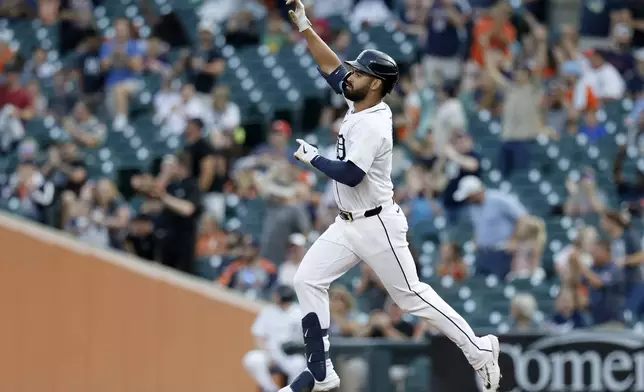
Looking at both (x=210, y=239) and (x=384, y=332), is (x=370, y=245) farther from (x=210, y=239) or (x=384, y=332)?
(x=210, y=239)

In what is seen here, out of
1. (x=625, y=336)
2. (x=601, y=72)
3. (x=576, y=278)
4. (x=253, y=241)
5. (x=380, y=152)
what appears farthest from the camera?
(x=601, y=72)

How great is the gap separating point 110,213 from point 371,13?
4.00 m

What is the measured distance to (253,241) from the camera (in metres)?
13.1

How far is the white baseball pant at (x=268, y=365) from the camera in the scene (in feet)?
35.9

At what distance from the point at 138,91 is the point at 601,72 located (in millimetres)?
5120

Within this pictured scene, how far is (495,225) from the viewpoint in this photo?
12.2 metres

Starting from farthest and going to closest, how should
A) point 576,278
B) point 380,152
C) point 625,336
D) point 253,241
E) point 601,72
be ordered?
1. point 601,72
2. point 253,241
3. point 576,278
4. point 625,336
5. point 380,152

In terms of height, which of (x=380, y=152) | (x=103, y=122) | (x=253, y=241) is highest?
(x=380, y=152)

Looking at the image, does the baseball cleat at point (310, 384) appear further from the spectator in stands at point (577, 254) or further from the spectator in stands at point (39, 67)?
the spectator in stands at point (39, 67)

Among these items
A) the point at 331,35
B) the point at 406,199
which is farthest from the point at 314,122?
the point at 406,199

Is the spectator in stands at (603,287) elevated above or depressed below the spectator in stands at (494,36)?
above

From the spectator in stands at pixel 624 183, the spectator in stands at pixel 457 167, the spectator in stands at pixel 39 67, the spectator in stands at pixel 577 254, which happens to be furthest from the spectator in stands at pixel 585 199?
the spectator in stands at pixel 39 67

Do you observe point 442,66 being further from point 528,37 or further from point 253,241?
point 253,241

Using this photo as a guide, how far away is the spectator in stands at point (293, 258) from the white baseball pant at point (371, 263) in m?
3.89
